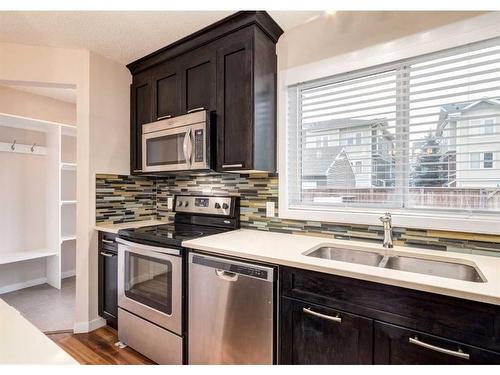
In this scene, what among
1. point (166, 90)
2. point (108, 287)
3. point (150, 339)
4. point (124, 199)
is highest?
point (166, 90)

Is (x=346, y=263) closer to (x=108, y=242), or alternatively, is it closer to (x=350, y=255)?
(x=350, y=255)

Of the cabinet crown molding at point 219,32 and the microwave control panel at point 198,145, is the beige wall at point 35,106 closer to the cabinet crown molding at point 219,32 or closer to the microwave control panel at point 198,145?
the cabinet crown molding at point 219,32

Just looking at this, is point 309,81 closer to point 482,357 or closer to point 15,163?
point 482,357

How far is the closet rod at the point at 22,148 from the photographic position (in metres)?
2.96

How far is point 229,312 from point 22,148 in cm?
314

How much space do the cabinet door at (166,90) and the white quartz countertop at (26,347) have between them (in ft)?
6.04

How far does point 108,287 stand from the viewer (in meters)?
2.29

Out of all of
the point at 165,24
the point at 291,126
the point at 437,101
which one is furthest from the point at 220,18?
the point at 437,101

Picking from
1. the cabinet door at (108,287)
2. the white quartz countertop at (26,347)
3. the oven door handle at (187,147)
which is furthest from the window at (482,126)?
the cabinet door at (108,287)

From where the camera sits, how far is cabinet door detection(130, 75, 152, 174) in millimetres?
2490

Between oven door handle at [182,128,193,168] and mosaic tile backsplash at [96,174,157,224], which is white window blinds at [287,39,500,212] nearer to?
oven door handle at [182,128,193,168]

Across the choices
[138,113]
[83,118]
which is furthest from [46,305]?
[138,113]

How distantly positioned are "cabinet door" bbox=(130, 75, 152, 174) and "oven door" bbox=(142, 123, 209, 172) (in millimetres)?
203

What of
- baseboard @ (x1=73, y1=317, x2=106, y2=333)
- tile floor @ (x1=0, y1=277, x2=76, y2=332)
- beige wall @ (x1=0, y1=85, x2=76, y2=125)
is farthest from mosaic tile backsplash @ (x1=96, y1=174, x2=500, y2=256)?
beige wall @ (x1=0, y1=85, x2=76, y2=125)
